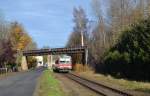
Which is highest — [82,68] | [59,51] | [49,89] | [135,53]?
[59,51]

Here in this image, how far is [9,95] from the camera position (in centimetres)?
2486

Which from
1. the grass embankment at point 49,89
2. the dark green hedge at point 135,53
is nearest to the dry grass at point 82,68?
the dark green hedge at point 135,53

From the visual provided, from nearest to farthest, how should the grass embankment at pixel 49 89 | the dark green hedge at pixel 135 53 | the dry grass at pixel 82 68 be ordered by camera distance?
the grass embankment at pixel 49 89, the dark green hedge at pixel 135 53, the dry grass at pixel 82 68

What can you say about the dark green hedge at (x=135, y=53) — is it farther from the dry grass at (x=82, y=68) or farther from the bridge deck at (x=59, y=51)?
the bridge deck at (x=59, y=51)

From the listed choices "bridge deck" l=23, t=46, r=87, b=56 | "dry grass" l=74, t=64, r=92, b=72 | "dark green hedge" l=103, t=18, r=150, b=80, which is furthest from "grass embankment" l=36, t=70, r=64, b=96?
"bridge deck" l=23, t=46, r=87, b=56

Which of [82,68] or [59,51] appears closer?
[82,68]

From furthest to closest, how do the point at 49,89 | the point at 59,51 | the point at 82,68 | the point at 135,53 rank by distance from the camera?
1. the point at 59,51
2. the point at 82,68
3. the point at 135,53
4. the point at 49,89

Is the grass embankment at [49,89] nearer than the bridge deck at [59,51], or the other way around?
the grass embankment at [49,89]

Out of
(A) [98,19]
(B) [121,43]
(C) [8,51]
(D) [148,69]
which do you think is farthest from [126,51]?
(C) [8,51]

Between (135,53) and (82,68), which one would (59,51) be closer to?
(82,68)

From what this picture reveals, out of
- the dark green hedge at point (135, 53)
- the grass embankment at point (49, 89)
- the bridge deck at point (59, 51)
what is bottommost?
the grass embankment at point (49, 89)

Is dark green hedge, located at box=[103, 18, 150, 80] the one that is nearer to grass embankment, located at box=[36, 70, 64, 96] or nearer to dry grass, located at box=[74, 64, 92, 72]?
grass embankment, located at box=[36, 70, 64, 96]

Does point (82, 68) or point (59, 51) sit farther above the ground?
point (59, 51)

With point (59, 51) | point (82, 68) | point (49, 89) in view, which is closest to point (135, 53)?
point (49, 89)
